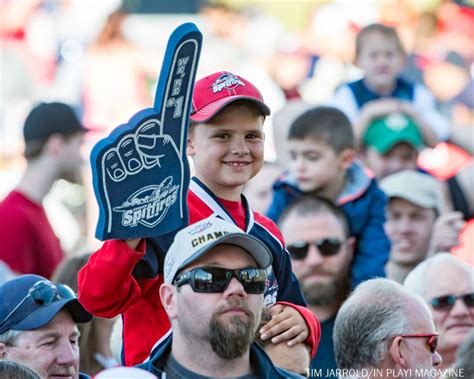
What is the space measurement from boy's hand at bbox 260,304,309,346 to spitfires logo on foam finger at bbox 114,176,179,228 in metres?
0.60

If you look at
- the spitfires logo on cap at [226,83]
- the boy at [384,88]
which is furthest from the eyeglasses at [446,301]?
the boy at [384,88]

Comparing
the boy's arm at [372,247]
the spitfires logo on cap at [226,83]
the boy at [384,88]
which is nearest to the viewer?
the spitfires logo on cap at [226,83]

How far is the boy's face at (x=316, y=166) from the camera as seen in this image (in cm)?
761

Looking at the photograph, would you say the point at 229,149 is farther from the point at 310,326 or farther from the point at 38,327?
the point at 38,327

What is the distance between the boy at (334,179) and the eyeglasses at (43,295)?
2377mm

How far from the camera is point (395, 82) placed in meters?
9.87

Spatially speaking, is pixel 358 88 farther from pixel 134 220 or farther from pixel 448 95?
pixel 134 220

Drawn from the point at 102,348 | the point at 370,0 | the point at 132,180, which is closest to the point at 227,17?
the point at 370,0

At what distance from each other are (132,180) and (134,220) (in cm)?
15

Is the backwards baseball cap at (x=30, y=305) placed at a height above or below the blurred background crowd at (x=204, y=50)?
below

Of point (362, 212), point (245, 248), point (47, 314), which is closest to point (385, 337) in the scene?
point (245, 248)

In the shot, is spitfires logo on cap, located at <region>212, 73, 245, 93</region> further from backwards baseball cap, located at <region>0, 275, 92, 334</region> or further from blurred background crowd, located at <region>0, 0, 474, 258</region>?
blurred background crowd, located at <region>0, 0, 474, 258</region>

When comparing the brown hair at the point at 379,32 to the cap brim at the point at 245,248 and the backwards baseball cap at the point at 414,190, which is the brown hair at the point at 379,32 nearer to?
the backwards baseball cap at the point at 414,190

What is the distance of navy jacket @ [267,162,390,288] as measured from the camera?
739 cm
